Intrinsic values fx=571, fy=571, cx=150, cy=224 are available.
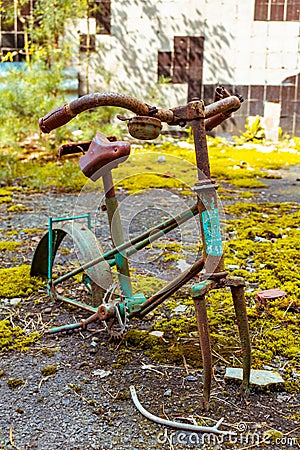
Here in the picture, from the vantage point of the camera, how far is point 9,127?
608 centimetres

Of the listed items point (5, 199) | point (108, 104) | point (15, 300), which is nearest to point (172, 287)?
point (108, 104)

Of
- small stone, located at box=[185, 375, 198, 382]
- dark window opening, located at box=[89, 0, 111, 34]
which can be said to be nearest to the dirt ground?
small stone, located at box=[185, 375, 198, 382]

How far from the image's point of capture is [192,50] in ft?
26.1

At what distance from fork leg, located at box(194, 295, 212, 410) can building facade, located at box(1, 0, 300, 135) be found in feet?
20.6

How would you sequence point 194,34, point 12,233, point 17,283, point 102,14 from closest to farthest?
point 17,283 → point 12,233 → point 102,14 → point 194,34

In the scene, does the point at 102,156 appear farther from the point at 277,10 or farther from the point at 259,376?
the point at 277,10

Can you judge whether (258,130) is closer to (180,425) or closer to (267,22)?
(267,22)

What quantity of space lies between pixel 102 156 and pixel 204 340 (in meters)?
0.86

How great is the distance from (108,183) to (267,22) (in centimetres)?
628

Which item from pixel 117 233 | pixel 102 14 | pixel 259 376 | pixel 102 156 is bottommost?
pixel 259 376

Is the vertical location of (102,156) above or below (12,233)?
above

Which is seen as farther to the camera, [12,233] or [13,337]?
[12,233]

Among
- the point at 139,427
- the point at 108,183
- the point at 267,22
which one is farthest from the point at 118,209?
the point at 267,22

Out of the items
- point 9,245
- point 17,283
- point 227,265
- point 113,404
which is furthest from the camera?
→ point 9,245
